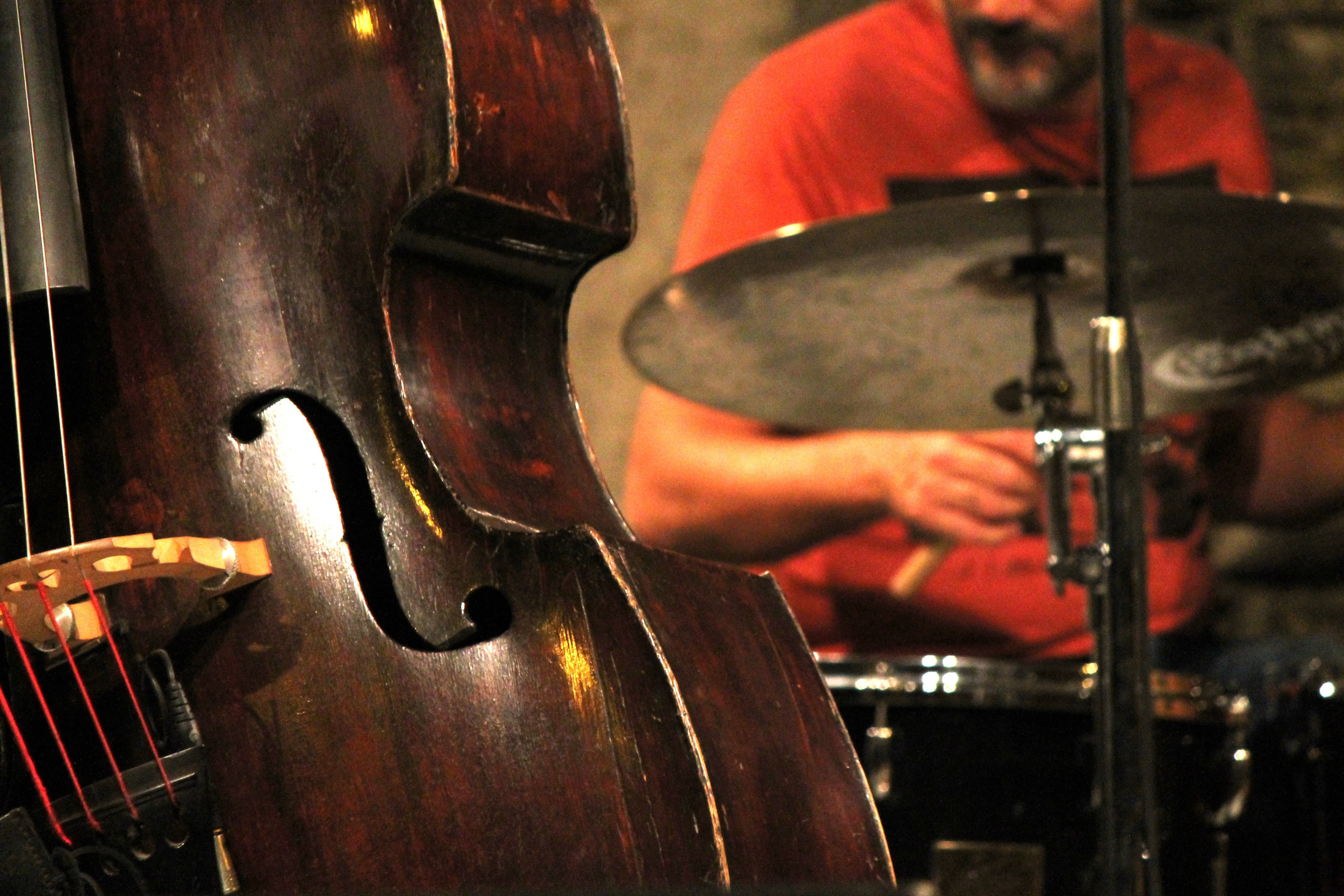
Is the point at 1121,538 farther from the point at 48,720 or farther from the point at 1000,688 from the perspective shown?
the point at 48,720

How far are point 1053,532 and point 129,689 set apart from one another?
2.75 ft

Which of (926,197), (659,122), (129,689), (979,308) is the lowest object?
(129,689)

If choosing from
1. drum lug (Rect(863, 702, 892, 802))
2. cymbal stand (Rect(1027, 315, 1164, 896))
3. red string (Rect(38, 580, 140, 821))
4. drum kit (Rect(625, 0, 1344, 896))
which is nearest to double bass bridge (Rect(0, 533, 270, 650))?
red string (Rect(38, 580, 140, 821))

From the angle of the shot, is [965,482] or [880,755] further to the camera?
[965,482]

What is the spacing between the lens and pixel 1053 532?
1297 millimetres

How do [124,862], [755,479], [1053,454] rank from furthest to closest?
1. [755,479]
2. [1053,454]
3. [124,862]

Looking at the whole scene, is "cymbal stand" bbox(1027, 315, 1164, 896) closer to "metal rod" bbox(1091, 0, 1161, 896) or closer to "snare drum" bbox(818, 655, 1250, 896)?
"metal rod" bbox(1091, 0, 1161, 896)

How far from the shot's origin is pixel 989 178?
2168 millimetres

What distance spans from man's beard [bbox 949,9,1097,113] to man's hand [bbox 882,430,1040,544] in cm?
50

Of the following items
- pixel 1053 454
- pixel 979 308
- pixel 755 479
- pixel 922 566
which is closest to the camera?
pixel 1053 454

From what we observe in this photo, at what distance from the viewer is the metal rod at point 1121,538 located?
0.93 meters

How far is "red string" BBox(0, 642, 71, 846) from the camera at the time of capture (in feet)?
2.14

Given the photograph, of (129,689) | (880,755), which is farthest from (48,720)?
(880,755)

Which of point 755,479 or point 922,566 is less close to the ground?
point 755,479
